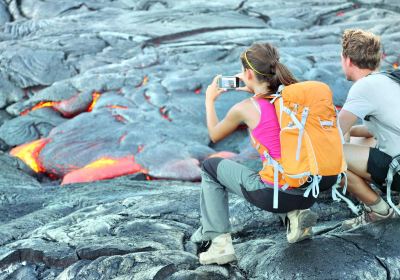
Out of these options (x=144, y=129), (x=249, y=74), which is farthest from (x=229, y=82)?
(x=144, y=129)

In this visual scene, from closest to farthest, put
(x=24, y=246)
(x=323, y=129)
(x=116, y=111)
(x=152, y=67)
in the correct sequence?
(x=323, y=129) → (x=24, y=246) → (x=116, y=111) → (x=152, y=67)

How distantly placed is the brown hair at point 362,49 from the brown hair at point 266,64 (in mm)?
811

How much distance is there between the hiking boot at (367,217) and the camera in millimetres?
4234

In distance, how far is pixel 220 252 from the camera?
369 cm

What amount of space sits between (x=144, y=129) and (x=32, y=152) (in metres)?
2.23

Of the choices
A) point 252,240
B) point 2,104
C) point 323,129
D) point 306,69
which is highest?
point 323,129

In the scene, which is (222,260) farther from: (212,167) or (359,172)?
(359,172)

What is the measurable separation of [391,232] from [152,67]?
9.19 metres

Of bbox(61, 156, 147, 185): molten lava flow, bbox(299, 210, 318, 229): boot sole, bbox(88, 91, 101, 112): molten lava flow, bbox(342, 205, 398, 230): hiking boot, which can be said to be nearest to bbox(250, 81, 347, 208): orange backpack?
bbox(299, 210, 318, 229): boot sole

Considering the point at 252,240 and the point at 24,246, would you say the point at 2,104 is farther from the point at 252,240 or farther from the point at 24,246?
the point at 252,240

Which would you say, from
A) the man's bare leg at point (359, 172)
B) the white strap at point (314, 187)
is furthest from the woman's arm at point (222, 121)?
the man's bare leg at point (359, 172)

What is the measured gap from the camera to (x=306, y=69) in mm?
11719

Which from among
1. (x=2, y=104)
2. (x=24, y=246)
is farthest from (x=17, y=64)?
(x=24, y=246)

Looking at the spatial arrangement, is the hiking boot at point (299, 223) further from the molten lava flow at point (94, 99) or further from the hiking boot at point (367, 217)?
the molten lava flow at point (94, 99)
